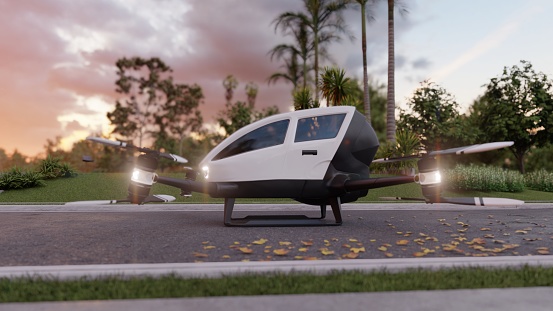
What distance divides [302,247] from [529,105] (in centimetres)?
3444

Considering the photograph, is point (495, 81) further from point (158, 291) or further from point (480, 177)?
point (158, 291)

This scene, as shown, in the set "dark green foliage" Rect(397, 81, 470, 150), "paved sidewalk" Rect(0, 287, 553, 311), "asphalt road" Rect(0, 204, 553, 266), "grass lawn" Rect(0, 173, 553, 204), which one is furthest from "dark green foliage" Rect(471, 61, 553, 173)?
"paved sidewalk" Rect(0, 287, 553, 311)

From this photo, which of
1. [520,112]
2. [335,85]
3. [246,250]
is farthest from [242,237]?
[520,112]

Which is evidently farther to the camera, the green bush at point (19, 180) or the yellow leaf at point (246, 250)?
the green bush at point (19, 180)

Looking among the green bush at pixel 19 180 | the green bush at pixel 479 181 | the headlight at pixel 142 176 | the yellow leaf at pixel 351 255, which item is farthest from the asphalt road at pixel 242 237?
the green bush at pixel 479 181

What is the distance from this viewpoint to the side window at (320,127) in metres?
8.83

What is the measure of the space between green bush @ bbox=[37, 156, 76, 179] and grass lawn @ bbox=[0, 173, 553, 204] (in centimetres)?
41

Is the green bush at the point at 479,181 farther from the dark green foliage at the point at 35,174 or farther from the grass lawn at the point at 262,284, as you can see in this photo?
the dark green foliage at the point at 35,174

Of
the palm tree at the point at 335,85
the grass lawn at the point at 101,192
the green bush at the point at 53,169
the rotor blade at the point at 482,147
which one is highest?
the palm tree at the point at 335,85

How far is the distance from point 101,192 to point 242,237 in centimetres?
1160

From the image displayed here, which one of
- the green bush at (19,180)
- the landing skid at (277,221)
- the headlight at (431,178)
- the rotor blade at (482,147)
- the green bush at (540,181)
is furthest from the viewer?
the green bush at (540,181)

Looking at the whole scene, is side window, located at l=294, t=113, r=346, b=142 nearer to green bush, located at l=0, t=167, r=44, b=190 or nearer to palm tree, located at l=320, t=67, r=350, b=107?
green bush, located at l=0, t=167, r=44, b=190

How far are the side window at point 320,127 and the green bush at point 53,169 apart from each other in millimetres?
15288

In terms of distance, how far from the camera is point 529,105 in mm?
34969
